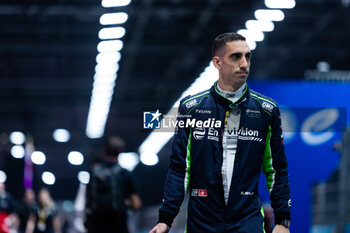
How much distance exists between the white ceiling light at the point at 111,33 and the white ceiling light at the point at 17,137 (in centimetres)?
1570

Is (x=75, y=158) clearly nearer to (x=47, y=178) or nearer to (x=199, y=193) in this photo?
(x=47, y=178)

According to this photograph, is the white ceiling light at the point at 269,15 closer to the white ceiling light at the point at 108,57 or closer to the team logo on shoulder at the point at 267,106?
the white ceiling light at the point at 108,57

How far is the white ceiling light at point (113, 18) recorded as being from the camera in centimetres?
1744

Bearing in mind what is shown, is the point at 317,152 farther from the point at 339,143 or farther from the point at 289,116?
the point at 289,116

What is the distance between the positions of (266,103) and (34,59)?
19511 mm

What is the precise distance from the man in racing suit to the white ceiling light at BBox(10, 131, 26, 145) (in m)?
30.9

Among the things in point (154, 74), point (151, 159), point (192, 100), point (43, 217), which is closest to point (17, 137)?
point (151, 159)

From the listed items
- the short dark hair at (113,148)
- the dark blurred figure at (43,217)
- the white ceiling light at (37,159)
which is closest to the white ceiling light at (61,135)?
the white ceiling light at (37,159)

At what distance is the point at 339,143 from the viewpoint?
26.6 feet

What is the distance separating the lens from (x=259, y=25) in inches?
738

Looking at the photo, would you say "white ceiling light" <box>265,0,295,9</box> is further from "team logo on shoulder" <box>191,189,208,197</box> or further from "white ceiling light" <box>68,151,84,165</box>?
"white ceiling light" <box>68,151,84,165</box>

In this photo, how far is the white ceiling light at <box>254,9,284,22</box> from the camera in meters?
17.7

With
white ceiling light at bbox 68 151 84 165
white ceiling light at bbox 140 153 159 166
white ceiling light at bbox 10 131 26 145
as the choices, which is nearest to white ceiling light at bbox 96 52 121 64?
white ceiling light at bbox 140 153 159 166

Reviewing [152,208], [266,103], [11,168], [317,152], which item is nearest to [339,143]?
[317,152]
